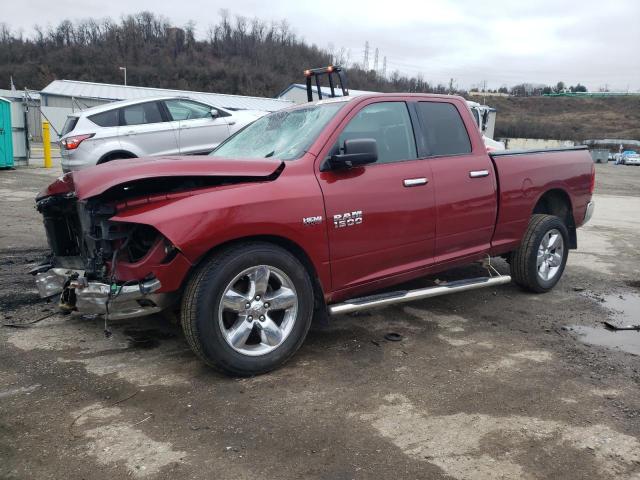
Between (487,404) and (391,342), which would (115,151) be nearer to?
(391,342)

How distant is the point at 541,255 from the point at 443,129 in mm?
1779

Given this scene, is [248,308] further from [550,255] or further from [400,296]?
[550,255]

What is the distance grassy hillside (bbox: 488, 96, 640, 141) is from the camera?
305ft

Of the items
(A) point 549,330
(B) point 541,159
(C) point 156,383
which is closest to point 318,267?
(C) point 156,383

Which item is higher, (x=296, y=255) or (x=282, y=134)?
(x=282, y=134)

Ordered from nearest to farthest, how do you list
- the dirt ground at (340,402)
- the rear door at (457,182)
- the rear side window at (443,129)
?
the dirt ground at (340,402), the rear door at (457,182), the rear side window at (443,129)

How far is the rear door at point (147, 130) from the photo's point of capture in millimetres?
9602

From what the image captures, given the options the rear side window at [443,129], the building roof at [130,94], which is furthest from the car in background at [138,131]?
the building roof at [130,94]

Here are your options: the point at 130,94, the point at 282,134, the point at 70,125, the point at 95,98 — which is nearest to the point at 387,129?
the point at 282,134

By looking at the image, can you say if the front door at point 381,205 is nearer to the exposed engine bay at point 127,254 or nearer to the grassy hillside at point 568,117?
the exposed engine bay at point 127,254

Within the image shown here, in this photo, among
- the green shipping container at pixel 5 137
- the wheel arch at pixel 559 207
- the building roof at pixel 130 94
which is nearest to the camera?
the wheel arch at pixel 559 207

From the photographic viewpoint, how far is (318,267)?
3.68 meters

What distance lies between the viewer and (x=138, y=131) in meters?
9.62

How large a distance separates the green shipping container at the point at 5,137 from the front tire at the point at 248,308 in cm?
1526
